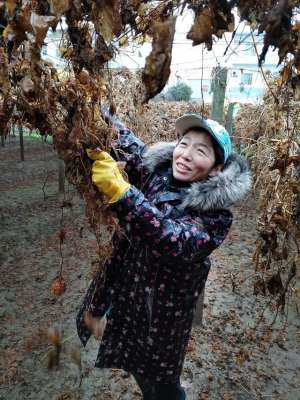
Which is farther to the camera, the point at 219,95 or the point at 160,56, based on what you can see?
the point at 219,95

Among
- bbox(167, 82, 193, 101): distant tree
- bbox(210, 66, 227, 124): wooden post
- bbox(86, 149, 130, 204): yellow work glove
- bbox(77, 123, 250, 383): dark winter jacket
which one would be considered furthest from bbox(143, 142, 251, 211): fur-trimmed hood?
bbox(167, 82, 193, 101): distant tree

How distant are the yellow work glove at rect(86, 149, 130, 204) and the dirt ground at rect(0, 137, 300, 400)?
257mm

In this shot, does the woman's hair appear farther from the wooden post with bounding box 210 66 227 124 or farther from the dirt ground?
the wooden post with bounding box 210 66 227 124

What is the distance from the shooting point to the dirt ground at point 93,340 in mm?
2824

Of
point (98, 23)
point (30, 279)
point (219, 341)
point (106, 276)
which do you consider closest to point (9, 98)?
point (98, 23)

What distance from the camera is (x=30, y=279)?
452 cm

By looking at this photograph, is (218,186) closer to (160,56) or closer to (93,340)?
(160,56)

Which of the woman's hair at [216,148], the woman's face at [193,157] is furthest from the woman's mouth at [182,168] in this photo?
the woman's hair at [216,148]

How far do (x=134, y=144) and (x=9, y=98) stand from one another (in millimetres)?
851

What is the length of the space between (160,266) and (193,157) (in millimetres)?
554

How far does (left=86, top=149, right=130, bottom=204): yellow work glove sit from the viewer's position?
1.22 metres

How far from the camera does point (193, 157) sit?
5.52 feet

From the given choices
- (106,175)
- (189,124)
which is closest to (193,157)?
(189,124)

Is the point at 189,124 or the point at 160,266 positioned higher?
the point at 189,124
